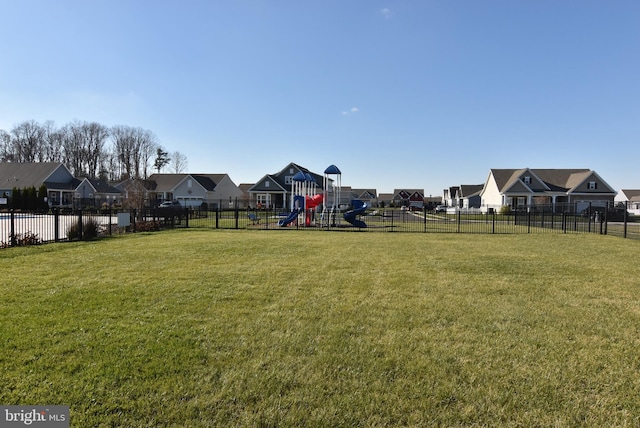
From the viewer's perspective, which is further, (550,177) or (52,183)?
(550,177)

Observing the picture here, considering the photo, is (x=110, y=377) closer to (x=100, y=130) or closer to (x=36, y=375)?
(x=36, y=375)

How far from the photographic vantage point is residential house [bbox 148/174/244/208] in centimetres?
5400

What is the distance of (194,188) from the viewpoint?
54.5m

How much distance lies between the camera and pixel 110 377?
10.2 feet

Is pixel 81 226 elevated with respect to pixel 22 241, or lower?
elevated

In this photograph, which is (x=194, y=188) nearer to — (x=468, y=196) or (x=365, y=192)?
(x=468, y=196)

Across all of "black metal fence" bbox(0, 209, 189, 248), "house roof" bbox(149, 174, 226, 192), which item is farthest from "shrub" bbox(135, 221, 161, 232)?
"house roof" bbox(149, 174, 226, 192)

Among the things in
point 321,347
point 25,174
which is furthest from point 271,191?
point 321,347

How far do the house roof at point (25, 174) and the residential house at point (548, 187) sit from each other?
5516 cm

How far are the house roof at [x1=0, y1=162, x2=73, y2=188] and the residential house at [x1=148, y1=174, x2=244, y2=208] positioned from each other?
12142mm

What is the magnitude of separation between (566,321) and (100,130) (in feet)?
260

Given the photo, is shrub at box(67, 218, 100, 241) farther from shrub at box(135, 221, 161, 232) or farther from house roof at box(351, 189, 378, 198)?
house roof at box(351, 189, 378, 198)

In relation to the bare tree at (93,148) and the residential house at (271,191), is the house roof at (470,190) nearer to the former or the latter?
the residential house at (271,191)

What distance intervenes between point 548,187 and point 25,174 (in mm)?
67104
